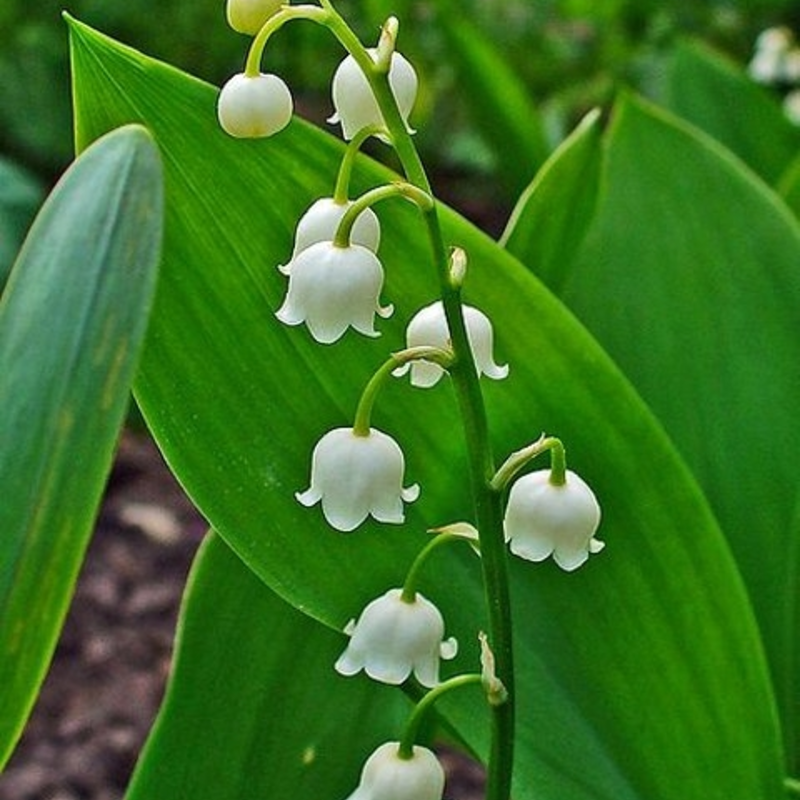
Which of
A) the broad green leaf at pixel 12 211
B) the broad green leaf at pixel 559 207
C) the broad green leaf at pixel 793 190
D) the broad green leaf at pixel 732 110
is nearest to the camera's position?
the broad green leaf at pixel 559 207

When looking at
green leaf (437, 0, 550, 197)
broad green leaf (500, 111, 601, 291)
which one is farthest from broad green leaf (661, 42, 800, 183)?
broad green leaf (500, 111, 601, 291)

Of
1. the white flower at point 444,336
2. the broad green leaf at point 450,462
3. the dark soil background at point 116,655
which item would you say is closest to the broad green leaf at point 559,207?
the broad green leaf at point 450,462

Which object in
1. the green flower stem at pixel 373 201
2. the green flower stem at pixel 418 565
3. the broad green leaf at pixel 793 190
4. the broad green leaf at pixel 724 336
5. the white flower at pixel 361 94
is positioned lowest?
the green flower stem at pixel 418 565

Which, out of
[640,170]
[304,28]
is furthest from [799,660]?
[304,28]

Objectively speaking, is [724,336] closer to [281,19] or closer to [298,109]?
[281,19]

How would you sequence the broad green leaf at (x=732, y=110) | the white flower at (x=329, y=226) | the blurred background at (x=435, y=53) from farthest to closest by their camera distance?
the blurred background at (x=435, y=53), the broad green leaf at (x=732, y=110), the white flower at (x=329, y=226)

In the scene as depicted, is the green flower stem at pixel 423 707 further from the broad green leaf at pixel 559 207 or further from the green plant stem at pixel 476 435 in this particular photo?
the broad green leaf at pixel 559 207
